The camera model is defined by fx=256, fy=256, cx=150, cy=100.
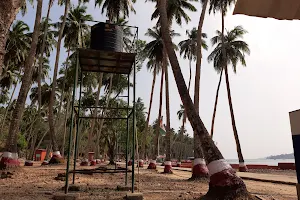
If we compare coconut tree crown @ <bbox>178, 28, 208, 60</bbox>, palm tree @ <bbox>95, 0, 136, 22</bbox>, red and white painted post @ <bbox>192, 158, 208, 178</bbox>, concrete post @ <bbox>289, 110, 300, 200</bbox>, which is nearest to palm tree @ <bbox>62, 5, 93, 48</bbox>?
palm tree @ <bbox>95, 0, 136, 22</bbox>

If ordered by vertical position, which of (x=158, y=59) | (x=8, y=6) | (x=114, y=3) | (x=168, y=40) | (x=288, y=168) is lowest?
(x=288, y=168)

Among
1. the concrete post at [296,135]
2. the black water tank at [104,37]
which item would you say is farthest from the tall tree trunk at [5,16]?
the concrete post at [296,135]

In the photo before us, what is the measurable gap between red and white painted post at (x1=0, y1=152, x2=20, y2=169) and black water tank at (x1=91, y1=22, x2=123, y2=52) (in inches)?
290

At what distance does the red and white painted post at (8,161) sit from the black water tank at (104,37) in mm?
7357

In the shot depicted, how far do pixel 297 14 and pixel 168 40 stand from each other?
5.62 metres

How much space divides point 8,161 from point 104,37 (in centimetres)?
779

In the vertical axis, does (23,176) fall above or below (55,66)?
below

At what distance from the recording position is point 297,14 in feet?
10.9

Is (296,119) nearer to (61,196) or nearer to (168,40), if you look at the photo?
(61,196)

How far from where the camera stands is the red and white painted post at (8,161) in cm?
1105

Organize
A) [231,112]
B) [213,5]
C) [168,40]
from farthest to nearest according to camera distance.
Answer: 1. [231,112]
2. [213,5]
3. [168,40]

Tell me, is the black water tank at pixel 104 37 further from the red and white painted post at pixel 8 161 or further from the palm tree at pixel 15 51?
the palm tree at pixel 15 51

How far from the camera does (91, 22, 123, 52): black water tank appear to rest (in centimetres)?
705

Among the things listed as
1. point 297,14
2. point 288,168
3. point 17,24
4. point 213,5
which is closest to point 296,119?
point 297,14
